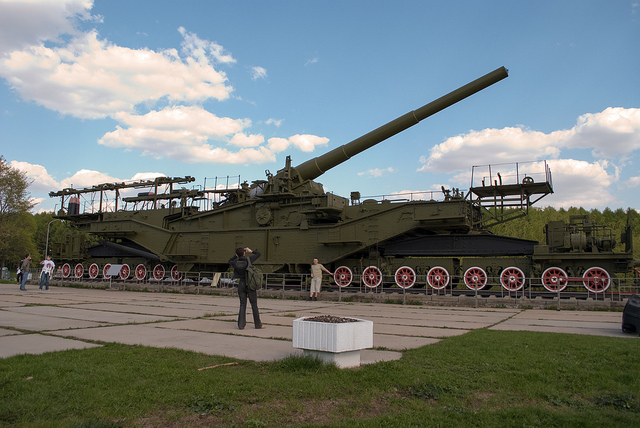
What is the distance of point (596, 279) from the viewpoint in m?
15.0

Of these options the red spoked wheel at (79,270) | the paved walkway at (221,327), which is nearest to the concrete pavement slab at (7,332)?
the paved walkway at (221,327)

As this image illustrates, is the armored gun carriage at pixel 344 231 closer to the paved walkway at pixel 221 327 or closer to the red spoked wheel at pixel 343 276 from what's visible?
the red spoked wheel at pixel 343 276

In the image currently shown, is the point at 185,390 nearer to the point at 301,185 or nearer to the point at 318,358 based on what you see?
the point at 318,358

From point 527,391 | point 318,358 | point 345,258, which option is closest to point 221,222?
point 345,258

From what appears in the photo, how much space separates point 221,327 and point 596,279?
1216cm

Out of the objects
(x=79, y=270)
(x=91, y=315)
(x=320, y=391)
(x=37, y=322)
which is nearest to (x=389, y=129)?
(x=91, y=315)

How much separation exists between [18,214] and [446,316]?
4432 cm

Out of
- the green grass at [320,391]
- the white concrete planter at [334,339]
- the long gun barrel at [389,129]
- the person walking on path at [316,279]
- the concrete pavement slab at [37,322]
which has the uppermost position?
the long gun barrel at [389,129]

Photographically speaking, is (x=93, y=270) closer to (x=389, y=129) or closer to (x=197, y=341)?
(x=389, y=129)

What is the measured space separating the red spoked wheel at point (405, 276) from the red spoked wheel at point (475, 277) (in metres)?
1.90

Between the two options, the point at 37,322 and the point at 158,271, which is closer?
the point at 37,322

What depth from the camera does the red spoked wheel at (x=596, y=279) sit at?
1498 cm

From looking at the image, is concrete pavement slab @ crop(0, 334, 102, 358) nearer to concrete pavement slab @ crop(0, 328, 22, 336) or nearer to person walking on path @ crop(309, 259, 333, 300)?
concrete pavement slab @ crop(0, 328, 22, 336)

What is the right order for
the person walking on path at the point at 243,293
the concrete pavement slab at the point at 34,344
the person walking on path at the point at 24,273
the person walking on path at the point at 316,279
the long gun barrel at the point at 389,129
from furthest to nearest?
the person walking on path at the point at 24,273 → the long gun barrel at the point at 389,129 → the person walking on path at the point at 316,279 → the person walking on path at the point at 243,293 → the concrete pavement slab at the point at 34,344
